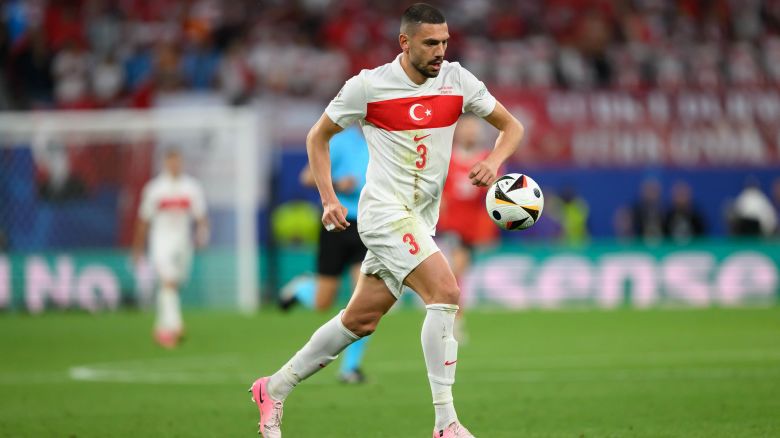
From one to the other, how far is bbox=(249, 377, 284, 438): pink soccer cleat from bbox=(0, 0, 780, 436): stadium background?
9.73m

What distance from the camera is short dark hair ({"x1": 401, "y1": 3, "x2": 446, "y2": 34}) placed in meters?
7.12

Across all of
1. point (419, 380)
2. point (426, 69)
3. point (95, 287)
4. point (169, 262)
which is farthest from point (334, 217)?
point (95, 287)

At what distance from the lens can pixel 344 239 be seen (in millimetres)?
12109

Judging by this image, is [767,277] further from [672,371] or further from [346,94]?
[346,94]

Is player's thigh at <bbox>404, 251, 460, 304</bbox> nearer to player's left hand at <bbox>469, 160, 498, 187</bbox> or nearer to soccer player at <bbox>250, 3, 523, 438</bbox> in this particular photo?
soccer player at <bbox>250, 3, 523, 438</bbox>

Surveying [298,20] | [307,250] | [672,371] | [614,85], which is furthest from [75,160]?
[672,371]

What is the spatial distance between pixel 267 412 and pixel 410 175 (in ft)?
5.47

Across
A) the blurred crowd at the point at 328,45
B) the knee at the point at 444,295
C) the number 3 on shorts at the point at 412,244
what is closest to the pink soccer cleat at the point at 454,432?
the knee at the point at 444,295

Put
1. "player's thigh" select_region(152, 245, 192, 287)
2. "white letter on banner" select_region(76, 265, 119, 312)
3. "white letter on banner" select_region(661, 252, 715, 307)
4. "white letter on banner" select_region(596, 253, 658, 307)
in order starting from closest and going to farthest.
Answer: "player's thigh" select_region(152, 245, 192, 287) → "white letter on banner" select_region(661, 252, 715, 307) → "white letter on banner" select_region(596, 253, 658, 307) → "white letter on banner" select_region(76, 265, 119, 312)

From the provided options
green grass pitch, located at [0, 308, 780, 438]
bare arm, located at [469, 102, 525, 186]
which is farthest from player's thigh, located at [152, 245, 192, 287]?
bare arm, located at [469, 102, 525, 186]

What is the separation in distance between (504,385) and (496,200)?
13.3ft

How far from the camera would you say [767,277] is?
830 inches

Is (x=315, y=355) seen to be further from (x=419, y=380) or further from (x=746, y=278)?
(x=746, y=278)

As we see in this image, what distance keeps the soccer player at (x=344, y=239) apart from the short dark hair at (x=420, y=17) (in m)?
3.43
